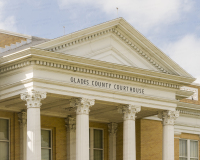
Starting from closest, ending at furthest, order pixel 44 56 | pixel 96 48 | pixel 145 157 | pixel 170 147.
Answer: pixel 44 56 → pixel 96 48 → pixel 170 147 → pixel 145 157

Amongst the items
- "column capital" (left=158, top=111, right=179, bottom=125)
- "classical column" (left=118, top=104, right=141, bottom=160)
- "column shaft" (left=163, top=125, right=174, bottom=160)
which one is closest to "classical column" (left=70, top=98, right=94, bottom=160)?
"classical column" (left=118, top=104, right=141, bottom=160)

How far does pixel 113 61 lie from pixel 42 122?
606cm

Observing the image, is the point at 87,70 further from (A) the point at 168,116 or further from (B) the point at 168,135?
(B) the point at 168,135

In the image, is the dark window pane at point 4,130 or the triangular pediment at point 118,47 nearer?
the triangular pediment at point 118,47

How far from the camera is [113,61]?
32781 millimetres

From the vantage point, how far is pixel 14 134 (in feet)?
111

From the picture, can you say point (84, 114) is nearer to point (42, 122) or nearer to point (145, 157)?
point (42, 122)

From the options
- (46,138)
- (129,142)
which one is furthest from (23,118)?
(129,142)

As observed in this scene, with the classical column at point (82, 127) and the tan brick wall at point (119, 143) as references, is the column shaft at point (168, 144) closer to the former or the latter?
the tan brick wall at point (119, 143)

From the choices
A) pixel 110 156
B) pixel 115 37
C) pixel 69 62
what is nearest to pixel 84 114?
pixel 69 62

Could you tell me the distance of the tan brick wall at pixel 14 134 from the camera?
110 ft

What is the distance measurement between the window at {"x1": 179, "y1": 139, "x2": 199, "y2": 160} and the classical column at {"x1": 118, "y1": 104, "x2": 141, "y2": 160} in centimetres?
921

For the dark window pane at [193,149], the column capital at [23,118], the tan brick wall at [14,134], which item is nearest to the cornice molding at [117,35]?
the column capital at [23,118]

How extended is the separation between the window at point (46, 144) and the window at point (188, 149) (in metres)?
10.1
